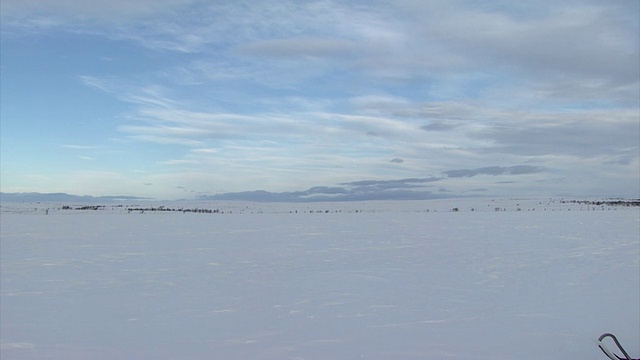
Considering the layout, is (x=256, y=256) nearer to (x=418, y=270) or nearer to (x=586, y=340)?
(x=418, y=270)

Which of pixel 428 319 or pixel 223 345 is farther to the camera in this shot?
pixel 428 319

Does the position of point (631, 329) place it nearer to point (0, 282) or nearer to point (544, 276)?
point (544, 276)

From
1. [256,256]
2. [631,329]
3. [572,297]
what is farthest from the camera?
[256,256]

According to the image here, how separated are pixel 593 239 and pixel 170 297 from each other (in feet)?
37.5

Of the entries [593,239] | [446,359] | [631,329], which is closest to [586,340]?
[631,329]

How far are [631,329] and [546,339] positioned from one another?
1043mm

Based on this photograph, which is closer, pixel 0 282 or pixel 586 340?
pixel 586 340

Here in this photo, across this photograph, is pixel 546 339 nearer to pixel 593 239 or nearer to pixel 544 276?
pixel 544 276

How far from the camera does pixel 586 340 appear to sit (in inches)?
190

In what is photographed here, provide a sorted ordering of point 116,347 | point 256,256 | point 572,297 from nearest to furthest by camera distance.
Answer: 1. point 116,347
2. point 572,297
3. point 256,256

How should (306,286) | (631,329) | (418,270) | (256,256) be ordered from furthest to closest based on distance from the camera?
(256,256)
(418,270)
(306,286)
(631,329)

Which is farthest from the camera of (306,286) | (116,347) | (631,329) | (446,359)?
(306,286)

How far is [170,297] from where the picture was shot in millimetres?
6750

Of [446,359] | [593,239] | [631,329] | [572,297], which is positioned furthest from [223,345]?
[593,239]
